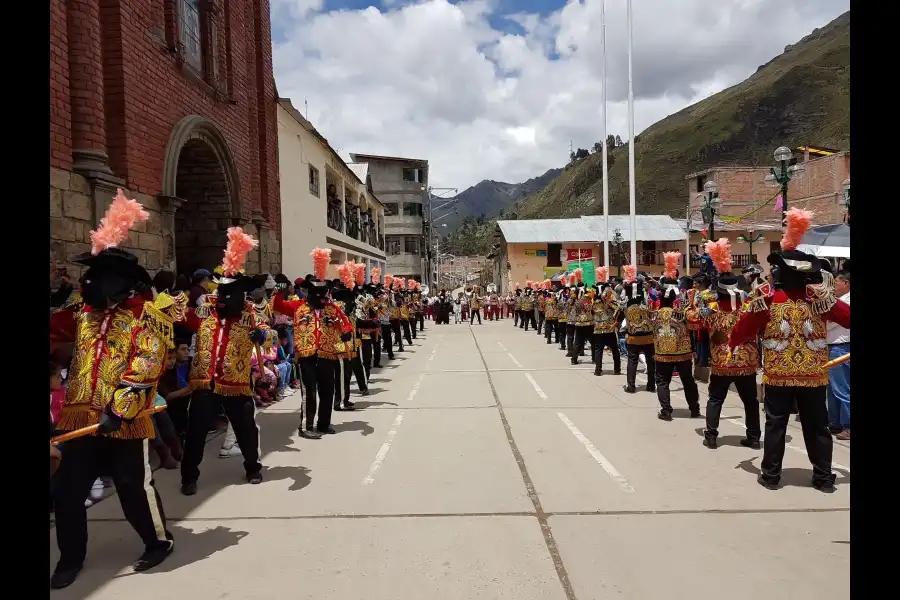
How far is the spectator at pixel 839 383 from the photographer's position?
7.20 m

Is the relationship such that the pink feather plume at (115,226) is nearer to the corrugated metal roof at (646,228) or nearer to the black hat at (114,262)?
the black hat at (114,262)

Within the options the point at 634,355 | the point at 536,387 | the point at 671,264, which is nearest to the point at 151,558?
the point at 536,387

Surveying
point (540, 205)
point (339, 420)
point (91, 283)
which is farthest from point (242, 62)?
point (540, 205)

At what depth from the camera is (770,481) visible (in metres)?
5.21

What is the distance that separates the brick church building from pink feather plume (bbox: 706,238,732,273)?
26.2ft

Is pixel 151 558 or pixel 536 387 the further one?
pixel 536 387

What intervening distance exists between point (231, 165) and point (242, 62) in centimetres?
312

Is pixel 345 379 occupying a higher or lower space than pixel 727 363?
lower

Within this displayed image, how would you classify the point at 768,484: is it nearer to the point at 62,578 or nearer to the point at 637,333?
the point at 637,333

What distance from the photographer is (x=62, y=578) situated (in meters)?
3.68

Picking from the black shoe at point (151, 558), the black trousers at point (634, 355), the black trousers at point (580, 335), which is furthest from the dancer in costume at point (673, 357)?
the black shoe at point (151, 558)

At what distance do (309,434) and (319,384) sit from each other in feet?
2.14

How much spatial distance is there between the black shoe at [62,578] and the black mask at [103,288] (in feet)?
5.54
